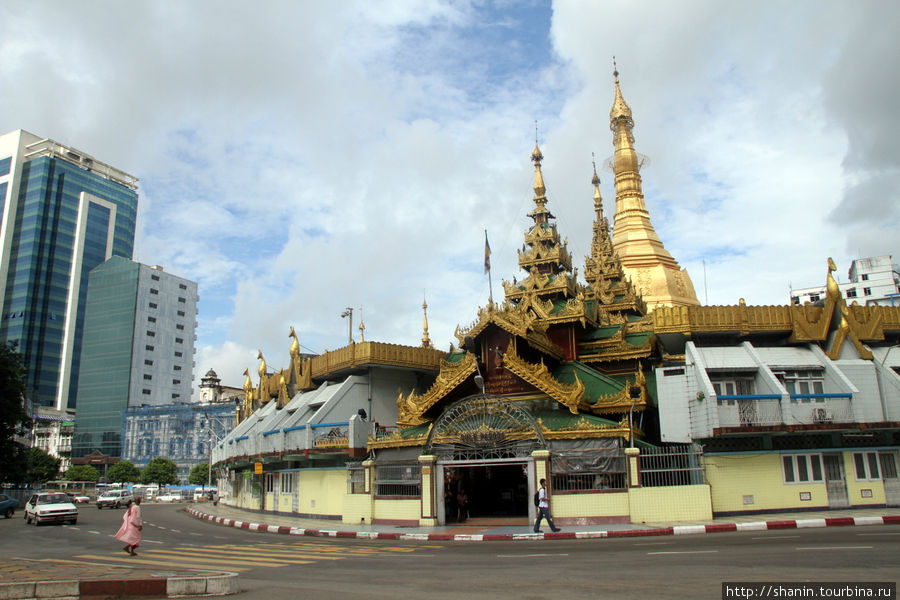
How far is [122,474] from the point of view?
8819 centimetres

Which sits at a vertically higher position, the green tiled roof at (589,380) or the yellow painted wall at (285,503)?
the green tiled roof at (589,380)

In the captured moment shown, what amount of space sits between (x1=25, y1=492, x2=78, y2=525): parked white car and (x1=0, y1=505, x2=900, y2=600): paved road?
9.70m

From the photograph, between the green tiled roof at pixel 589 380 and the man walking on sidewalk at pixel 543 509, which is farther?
the green tiled roof at pixel 589 380

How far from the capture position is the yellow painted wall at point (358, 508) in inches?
1077

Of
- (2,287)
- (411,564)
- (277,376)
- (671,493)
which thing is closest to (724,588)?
(411,564)

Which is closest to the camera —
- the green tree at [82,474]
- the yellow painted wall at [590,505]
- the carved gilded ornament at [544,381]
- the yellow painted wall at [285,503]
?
the yellow painted wall at [590,505]

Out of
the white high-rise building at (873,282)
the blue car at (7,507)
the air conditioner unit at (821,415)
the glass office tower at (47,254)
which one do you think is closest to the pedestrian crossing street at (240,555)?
the air conditioner unit at (821,415)

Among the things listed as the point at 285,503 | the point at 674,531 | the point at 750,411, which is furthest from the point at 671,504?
the point at 285,503

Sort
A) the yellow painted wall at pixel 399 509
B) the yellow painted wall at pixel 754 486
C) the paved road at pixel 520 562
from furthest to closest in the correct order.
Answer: the yellow painted wall at pixel 399 509 → the yellow painted wall at pixel 754 486 → the paved road at pixel 520 562

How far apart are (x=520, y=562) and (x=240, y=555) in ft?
25.0

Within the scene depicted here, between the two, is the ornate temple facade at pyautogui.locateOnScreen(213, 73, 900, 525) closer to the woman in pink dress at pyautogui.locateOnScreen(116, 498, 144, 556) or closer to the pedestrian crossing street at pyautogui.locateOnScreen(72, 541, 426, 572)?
the pedestrian crossing street at pyautogui.locateOnScreen(72, 541, 426, 572)

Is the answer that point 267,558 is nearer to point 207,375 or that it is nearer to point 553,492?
point 553,492

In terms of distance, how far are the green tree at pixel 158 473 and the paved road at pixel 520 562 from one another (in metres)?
68.2

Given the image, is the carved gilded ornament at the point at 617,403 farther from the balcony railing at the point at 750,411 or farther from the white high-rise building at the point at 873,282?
the white high-rise building at the point at 873,282
